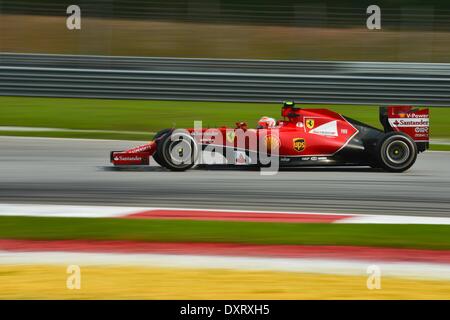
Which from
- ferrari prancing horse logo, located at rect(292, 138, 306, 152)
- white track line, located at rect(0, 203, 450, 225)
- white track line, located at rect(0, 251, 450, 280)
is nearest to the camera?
white track line, located at rect(0, 251, 450, 280)

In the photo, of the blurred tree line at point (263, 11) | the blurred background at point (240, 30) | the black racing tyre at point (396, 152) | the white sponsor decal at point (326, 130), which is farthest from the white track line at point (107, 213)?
the blurred tree line at point (263, 11)

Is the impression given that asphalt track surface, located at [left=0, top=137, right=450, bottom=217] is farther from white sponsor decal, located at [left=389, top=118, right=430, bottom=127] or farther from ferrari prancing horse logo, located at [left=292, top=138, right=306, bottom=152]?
white sponsor decal, located at [left=389, top=118, right=430, bottom=127]

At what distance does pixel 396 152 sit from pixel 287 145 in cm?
155

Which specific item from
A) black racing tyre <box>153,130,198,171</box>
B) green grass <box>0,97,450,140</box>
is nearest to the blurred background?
green grass <box>0,97,450,140</box>

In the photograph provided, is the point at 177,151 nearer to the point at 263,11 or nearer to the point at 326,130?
the point at 326,130

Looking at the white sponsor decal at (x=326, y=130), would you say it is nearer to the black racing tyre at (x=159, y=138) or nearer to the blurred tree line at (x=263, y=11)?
the black racing tyre at (x=159, y=138)

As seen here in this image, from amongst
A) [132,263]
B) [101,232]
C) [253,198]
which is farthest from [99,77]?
[132,263]

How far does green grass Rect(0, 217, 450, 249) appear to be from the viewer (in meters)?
8.41

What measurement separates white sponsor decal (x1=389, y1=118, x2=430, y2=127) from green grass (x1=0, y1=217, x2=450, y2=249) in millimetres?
3556

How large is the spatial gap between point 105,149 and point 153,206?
4599 mm

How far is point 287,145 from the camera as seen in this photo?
12023 mm

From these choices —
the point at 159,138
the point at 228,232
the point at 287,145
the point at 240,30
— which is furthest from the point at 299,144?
the point at 240,30

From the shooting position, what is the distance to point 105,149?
1448cm

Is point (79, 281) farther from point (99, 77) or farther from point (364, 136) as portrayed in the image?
point (99, 77)
